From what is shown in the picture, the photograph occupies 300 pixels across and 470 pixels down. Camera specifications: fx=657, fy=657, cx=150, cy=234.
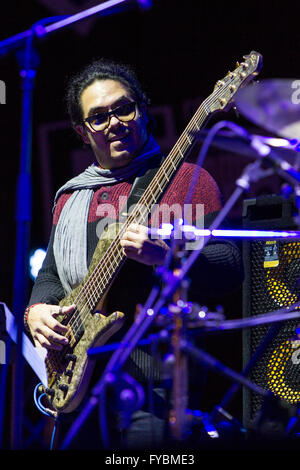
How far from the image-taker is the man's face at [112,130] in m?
2.18

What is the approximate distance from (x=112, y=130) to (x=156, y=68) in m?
1.15

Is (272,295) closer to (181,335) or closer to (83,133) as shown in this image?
(83,133)

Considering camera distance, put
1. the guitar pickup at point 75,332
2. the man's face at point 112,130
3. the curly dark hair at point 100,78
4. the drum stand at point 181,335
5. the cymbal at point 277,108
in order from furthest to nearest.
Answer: the curly dark hair at point 100,78
the man's face at point 112,130
the guitar pickup at point 75,332
the cymbal at point 277,108
the drum stand at point 181,335

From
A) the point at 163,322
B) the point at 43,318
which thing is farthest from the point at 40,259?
the point at 163,322

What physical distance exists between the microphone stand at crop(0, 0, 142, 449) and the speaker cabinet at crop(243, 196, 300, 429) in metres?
0.86

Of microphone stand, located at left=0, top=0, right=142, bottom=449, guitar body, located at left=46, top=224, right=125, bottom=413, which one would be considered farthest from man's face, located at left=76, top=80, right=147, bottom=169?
microphone stand, located at left=0, top=0, right=142, bottom=449

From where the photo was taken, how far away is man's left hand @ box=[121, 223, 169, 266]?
1764 millimetres

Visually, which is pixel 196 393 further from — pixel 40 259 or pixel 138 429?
pixel 40 259

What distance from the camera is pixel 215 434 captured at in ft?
5.37

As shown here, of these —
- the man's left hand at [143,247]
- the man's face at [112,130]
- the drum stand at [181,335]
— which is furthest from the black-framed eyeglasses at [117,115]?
the drum stand at [181,335]

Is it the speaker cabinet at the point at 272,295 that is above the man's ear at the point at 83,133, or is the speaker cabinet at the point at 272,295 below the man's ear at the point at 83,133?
below

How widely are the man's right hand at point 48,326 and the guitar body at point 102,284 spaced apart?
3cm

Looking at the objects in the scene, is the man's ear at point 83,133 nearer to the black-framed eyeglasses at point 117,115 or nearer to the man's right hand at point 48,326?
the black-framed eyeglasses at point 117,115

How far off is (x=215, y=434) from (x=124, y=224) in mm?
725
